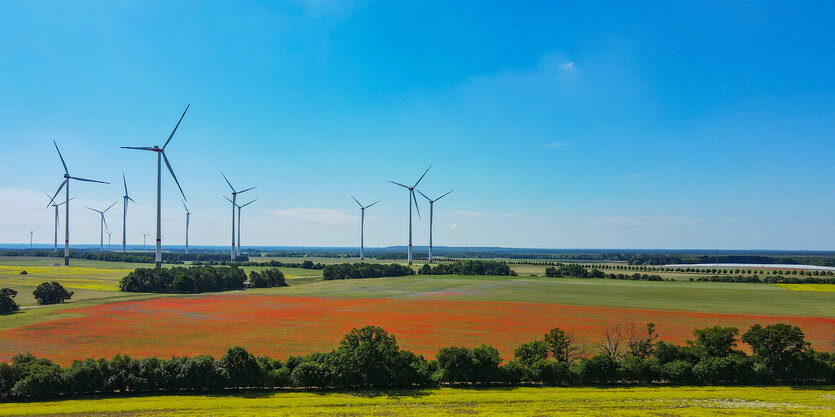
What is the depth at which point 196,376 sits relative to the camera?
A: 3916 cm

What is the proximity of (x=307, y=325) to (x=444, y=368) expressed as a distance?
40046 millimetres

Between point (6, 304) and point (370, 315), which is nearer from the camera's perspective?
point (6, 304)

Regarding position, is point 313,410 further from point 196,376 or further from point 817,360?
point 817,360

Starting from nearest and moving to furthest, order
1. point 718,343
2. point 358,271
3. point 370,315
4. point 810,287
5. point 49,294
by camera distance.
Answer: point 718,343, point 370,315, point 49,294, point 810,287, point 358,271

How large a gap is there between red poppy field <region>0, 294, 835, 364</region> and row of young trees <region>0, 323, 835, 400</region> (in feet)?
47.6

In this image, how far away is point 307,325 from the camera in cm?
7594

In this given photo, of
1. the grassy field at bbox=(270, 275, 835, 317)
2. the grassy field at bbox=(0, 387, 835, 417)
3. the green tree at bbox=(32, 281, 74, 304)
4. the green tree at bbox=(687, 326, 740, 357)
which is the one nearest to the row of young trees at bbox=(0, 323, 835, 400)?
the green tree at bbox=(687, 326, 740, 357)

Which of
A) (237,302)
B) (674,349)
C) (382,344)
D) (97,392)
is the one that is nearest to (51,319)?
(237,302)

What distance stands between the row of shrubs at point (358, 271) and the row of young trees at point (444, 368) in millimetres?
137527

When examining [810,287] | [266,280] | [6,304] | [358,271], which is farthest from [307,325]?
[810,287]

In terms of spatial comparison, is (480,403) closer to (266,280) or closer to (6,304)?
(6,304)

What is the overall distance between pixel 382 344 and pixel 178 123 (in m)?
96.6

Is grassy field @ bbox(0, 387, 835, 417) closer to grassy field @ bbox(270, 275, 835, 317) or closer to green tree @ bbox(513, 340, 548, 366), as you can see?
green tree @ bbox(513, 340, 548, 366)

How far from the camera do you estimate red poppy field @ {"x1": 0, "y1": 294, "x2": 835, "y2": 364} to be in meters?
59.8
